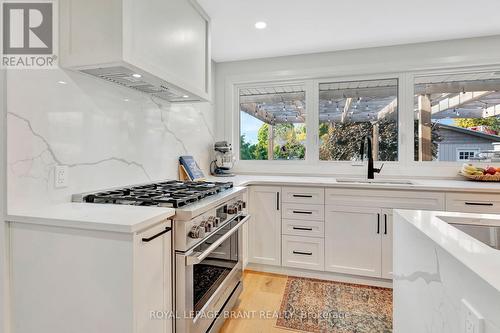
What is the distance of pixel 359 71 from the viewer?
291 centimetres

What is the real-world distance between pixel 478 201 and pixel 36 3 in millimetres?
3127

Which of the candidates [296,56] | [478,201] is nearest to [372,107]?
[296,56]

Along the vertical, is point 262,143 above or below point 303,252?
above

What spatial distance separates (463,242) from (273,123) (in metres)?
2.64

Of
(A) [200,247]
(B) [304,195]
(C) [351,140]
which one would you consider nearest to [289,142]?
(C) [351,140]

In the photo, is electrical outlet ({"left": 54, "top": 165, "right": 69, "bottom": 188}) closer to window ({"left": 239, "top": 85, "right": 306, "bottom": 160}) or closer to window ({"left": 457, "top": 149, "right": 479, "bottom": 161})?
window ({"left": 239, "top": 85, "right": 306, "bottom": 160})

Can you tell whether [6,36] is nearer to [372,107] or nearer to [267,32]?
[267,32]

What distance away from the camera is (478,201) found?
214 cm

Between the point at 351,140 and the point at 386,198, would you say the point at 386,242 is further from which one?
the point at 351,140

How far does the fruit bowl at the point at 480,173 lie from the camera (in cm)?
247

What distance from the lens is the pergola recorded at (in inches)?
108

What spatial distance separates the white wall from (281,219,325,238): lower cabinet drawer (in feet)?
2.51

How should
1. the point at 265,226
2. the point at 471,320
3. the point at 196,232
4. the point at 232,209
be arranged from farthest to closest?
the point at 265,226, the point at 232,209, the point at 196,232, the point at 471,320

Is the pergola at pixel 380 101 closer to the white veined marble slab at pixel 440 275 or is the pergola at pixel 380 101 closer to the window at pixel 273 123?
the window at pixel 273 123
